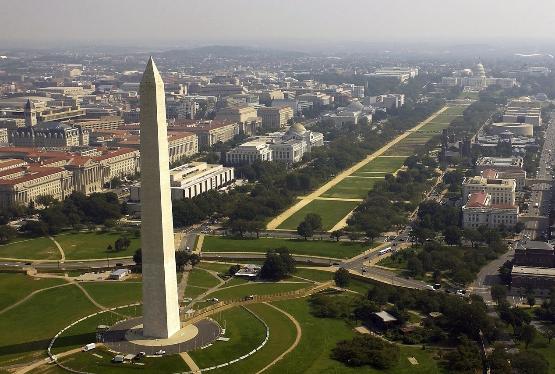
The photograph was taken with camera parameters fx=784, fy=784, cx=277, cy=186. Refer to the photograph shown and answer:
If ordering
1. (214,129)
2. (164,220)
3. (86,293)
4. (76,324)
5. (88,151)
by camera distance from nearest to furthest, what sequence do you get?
(164,220), (76,324), (86,293), (88,151), (214,129)

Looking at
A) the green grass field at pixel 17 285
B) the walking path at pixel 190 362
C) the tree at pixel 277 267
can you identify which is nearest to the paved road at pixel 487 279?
the tree at pixel 277 267

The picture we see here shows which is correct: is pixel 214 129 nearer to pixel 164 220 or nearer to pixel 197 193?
pixel 197 193

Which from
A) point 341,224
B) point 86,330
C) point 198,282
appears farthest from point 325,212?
point 86,330

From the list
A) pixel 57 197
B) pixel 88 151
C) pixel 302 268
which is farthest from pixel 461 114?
pixel 302 268

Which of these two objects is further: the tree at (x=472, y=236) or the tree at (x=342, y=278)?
the tree at (x=472, y=236)

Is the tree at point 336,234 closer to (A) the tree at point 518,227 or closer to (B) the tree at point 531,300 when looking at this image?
(A) the tree at point 518,227
